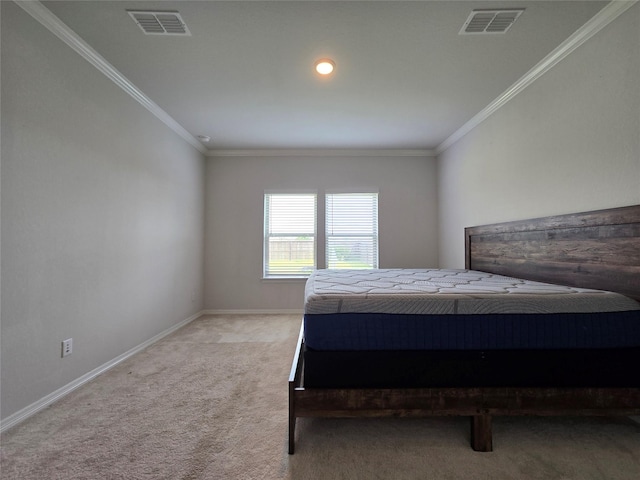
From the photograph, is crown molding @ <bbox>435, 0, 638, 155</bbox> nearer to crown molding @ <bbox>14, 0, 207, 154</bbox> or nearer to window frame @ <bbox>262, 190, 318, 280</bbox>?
window frame @ <bbox>262, 190, 318, 280</bbox>

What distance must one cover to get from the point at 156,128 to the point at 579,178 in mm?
3932

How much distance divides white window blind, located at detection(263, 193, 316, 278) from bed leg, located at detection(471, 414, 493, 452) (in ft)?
9.92

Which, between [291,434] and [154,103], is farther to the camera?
[154,103]

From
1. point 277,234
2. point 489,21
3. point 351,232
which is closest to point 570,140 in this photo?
point 489,21

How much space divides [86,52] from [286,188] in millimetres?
2570

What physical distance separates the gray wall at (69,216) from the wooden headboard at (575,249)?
365 centimetres

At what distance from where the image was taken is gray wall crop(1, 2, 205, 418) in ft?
5.14

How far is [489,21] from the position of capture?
175cm

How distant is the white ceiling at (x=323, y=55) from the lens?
5.50 ft

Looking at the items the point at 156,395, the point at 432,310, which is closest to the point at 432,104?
the point at 432,310

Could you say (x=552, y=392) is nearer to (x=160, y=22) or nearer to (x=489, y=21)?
(x=489, y=21)

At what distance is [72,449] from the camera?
138 cm

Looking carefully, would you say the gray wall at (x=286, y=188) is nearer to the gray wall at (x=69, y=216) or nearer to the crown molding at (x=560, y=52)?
the gray wall at (x=69, y=216)

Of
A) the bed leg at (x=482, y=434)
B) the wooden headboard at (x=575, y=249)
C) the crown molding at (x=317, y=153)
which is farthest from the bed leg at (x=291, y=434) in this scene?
the crown molding at (x=317, y=153)
